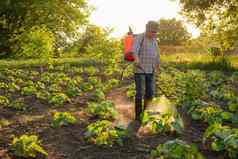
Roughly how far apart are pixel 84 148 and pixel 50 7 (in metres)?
29.0

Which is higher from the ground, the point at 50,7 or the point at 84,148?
the point at 50,7

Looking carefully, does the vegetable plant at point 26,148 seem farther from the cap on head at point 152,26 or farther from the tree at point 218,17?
the tree at point 218,17

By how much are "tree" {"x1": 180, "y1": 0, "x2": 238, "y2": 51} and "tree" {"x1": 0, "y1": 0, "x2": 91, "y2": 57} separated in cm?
1076

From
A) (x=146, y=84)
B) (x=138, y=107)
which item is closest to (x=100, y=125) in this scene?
(x=138, y=107)

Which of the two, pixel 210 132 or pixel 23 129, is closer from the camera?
pixel 210 132

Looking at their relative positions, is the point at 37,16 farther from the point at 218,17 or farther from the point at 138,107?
the point at 138,107

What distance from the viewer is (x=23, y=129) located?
9609 millimetres

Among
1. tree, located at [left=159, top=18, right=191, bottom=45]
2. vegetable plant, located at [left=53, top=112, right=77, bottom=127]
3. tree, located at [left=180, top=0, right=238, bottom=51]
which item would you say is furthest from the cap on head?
tree, located at [left=159, top=18, right=191, bottom=45]

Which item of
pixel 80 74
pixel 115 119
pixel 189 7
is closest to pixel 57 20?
pixel 189 7

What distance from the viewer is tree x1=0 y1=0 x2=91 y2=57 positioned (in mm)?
36031

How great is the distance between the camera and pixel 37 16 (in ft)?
124

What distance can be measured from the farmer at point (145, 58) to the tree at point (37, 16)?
997 inches

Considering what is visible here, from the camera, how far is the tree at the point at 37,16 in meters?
36.0

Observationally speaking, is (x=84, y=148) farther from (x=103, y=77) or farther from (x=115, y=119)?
(x=103, y=77)
